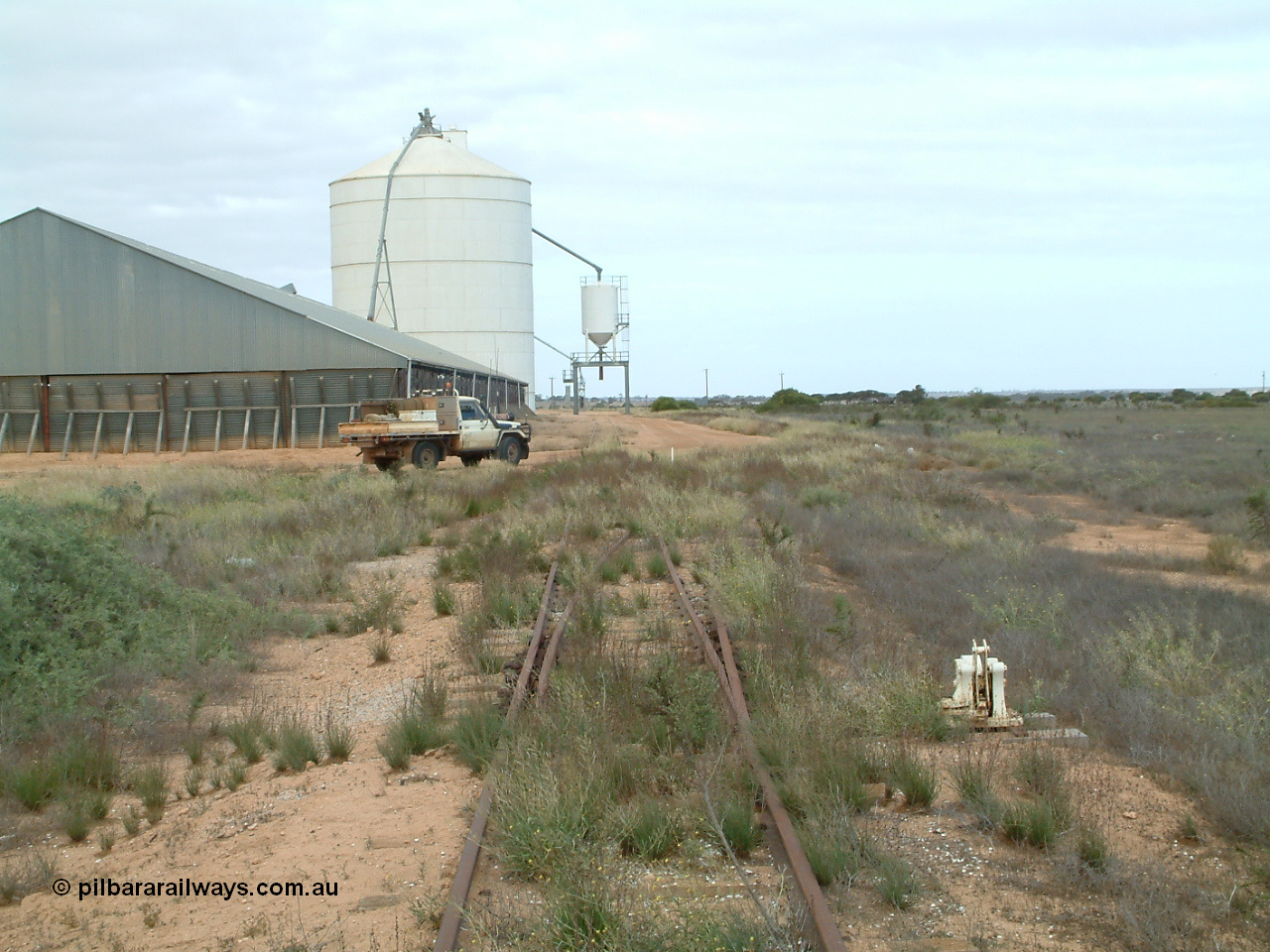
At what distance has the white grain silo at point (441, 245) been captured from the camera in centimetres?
5656

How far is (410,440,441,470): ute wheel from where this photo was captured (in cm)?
2867

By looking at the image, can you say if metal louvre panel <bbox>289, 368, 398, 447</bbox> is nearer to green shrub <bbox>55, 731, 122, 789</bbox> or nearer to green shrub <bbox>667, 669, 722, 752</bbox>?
green shrub <bbox>55, 731, 122, 789</bbox>

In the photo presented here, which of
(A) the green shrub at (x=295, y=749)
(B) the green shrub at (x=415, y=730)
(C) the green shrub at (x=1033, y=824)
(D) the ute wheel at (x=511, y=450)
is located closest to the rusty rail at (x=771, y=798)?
(C) the green shrub at (x=1033, y=824)

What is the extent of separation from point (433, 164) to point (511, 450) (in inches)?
1219

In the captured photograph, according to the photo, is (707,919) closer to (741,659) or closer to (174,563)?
(741,659)

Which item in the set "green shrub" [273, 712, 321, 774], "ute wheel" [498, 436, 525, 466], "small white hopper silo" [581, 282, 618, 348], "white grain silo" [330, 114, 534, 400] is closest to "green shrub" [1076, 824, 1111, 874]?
"green shrub" [273, 712, 321, 774]

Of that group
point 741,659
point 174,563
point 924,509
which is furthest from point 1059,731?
point 924,509

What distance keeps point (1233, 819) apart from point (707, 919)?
2.77m

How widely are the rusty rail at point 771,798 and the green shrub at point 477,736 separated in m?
1.47

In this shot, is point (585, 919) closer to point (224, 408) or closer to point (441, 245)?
point (224, 408)

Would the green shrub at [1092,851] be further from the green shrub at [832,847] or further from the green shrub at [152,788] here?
the green shrub at [152,788]

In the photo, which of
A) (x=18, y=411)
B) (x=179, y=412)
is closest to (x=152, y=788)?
(x=179, y=412)

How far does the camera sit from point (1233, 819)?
5246 mm

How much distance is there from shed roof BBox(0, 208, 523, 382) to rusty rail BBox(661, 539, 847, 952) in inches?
1240
